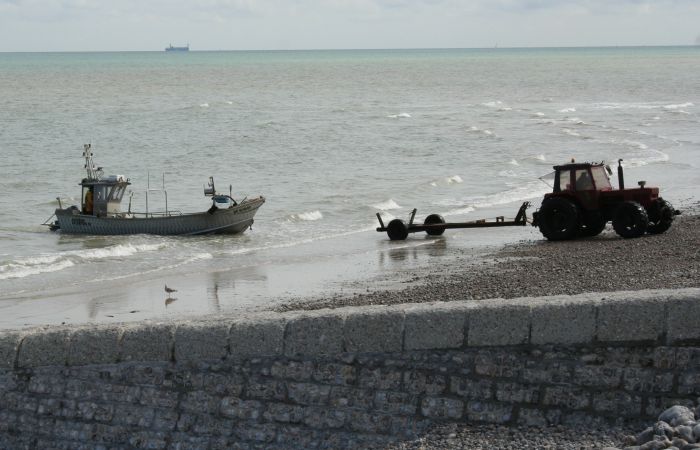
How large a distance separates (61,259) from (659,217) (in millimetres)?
12569

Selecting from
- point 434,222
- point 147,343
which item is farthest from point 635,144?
point 147,343

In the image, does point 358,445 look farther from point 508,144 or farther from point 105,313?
point 508,144

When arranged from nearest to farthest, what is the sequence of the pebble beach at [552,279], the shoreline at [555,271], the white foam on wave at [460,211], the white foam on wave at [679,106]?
the pebble beach at [552,279] → the shoreline at [555,271] → the white foam on wave at [460,211] → the white foam on wave at [679,106]

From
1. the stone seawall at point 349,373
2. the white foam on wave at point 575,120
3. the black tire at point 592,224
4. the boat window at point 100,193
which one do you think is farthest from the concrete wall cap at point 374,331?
the white foam on wave at point 575,120

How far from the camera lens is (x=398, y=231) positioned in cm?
2383

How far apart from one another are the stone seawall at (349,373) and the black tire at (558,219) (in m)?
13.2

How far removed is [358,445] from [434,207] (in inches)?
914

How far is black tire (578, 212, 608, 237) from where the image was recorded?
20625mm

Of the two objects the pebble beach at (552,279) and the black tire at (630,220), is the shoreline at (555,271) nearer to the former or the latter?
the pebble beach at (552,279)

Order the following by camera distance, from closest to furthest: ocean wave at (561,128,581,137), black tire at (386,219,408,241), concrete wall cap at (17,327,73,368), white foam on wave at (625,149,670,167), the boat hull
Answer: concrete wall cap at (17,327,73,368)
black tire at (386,219,408,241)
the boat hull
white foam on wave at (625,149,670,167)
ocean wave at (561,128,581,137)

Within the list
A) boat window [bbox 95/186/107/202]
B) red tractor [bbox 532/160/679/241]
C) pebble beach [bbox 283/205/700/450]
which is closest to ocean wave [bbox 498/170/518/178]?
pebble beach [bbox 283/205/700/450]

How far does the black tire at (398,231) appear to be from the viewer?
23828mm

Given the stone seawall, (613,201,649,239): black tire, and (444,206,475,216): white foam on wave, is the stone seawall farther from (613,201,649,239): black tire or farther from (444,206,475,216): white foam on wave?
(444,206,475,216): white foam on wave

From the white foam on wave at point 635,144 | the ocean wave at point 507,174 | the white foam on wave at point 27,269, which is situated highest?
the white foam on wave at point 635,144
